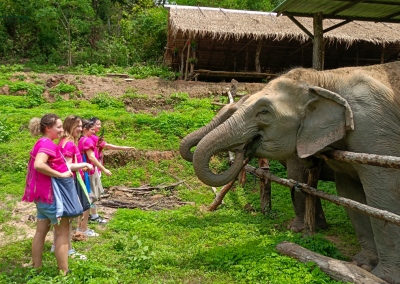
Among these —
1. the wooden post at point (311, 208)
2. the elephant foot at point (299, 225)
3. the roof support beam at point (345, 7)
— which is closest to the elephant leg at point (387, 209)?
the wooden post at point (311, 208)

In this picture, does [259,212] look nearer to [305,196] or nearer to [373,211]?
[305,196]

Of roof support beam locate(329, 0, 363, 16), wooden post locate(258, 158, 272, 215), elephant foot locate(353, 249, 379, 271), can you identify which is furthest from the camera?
roof support beam locate(329, 0, 363, 16)

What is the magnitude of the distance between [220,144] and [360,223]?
7.60 ft

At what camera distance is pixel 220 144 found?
4844mm

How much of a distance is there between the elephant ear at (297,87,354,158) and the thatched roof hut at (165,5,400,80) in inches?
475

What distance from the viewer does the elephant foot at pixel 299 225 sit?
6252 mm

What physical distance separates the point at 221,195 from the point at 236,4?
22.8 metres

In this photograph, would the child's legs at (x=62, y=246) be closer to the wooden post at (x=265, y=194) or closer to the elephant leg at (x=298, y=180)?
the elephant leg at (x=298, y=180)

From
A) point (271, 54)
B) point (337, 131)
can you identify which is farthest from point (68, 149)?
point (271, 54)

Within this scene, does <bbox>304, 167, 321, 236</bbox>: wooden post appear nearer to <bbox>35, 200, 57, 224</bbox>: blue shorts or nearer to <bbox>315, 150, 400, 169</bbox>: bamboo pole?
<bbox>315, 150, 400, 169</bbox>: bamboo pole

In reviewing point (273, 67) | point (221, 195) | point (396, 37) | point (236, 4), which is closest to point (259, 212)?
point (221, 195)

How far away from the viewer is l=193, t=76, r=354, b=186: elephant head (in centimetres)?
479

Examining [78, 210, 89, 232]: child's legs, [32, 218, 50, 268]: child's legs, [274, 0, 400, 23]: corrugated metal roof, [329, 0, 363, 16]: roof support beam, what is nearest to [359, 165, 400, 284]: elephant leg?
[32, 218, 50, 268]: child's legs

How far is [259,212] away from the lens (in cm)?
720
